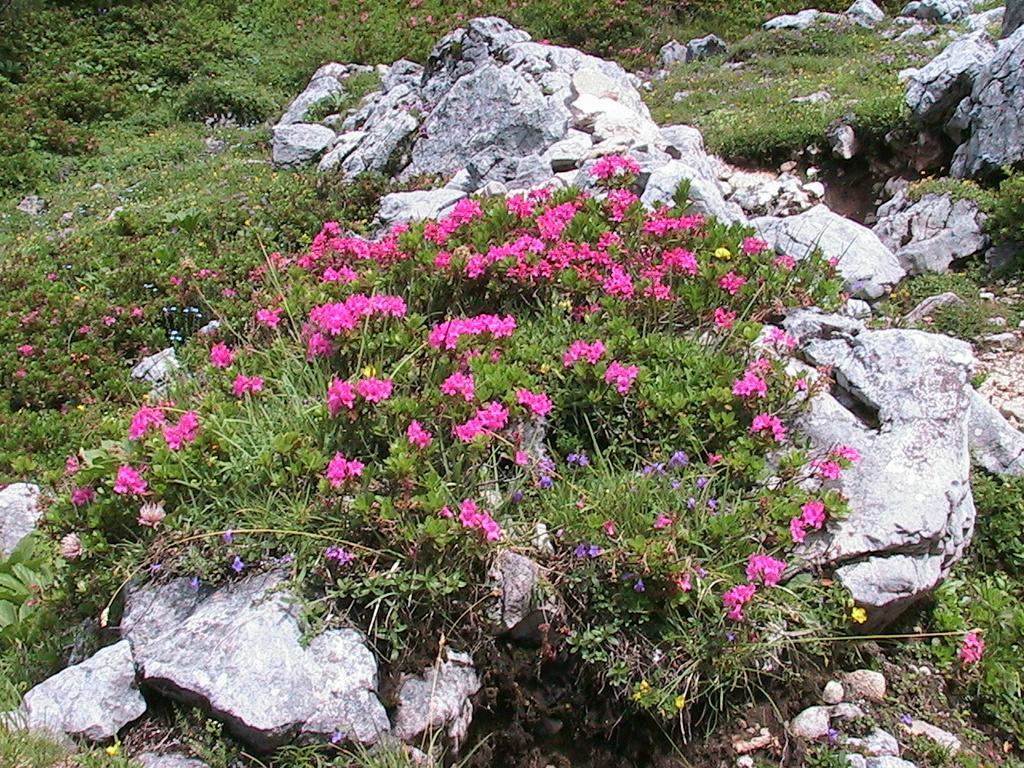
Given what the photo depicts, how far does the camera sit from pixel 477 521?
4008mm

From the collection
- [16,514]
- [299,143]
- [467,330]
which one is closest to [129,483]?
[467,330]

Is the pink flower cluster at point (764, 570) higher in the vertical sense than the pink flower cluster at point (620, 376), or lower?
lower

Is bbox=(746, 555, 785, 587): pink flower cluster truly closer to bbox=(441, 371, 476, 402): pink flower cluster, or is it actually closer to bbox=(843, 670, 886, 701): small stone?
bbox=(843, 670, 886, 701): small stone

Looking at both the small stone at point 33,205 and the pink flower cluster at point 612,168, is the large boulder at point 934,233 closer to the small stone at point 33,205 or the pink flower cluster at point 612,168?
the pink flower cluster at point 612,168

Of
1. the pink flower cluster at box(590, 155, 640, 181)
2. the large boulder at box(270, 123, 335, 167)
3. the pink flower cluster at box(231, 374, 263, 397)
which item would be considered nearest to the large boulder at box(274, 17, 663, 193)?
the large boulder at box(270, 123, 335, 167)

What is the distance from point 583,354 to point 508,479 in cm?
89

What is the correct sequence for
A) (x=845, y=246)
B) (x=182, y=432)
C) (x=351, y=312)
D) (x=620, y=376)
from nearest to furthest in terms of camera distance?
(x=182, y=432), (x=620, y=376), (x=351, y=312), (x=845, y=246)

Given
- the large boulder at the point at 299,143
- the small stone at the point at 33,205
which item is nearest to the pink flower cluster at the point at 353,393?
the large boulder at the point at 299,143

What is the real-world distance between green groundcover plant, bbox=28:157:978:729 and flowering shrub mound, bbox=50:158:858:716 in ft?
0.04

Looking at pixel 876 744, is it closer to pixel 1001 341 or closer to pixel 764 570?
pixel 764 570

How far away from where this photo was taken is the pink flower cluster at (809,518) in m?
4.49

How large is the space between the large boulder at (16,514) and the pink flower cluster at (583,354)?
139 inches

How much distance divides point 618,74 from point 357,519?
9.67 m

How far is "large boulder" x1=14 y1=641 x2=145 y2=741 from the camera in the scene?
12.3 ft
